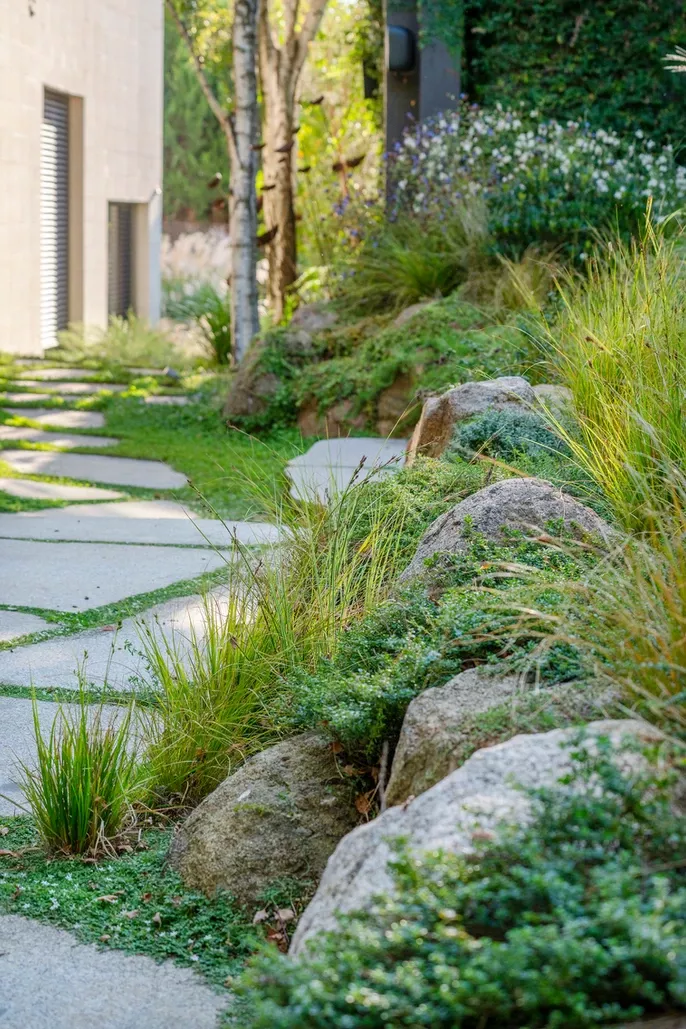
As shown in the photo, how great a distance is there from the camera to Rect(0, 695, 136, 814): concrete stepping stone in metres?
2.81

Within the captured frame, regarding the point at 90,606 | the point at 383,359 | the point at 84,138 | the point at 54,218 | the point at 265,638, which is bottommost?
the point at 90,606

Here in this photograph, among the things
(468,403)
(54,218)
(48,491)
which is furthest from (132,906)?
(54,218)

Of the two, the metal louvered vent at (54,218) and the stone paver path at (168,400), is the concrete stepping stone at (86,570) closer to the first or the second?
the stone paver path at (168,400)

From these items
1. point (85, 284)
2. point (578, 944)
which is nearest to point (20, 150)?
point (85, 284)

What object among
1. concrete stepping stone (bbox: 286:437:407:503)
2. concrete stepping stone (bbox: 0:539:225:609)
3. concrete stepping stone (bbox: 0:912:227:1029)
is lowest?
concrete stepping stone (bbox: 0:912:227:1029)

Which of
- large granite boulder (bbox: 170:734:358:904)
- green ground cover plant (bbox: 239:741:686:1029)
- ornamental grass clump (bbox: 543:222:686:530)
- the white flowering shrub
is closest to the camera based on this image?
green ground cover plant (bbox: 239:741:686:1029)

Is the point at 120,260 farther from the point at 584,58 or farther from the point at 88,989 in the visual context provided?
the point at 88,989

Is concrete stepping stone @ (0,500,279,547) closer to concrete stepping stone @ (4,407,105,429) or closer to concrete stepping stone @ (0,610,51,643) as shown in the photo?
concrete stepping stone @ (0,610,51,643)

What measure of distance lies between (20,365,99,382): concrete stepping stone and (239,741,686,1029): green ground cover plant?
9439 millimetres

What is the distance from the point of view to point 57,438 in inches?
320

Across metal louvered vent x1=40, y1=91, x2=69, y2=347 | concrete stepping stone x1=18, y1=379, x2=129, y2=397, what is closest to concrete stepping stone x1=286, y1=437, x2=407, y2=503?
concrete stepping stone x1=18, y1=379, x2=129, y2=397

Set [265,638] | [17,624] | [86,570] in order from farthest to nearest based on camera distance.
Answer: [86,570]
[17,624]
[265,638]

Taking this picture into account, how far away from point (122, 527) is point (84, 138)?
32.2 feet

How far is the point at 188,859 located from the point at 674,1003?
1222mm
